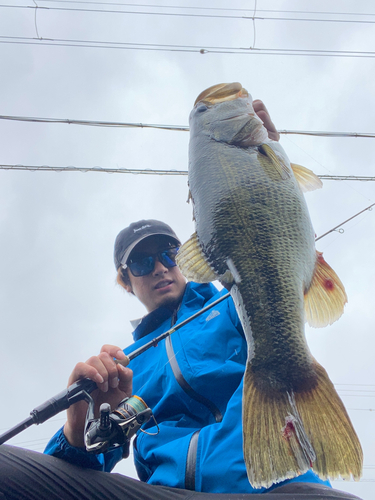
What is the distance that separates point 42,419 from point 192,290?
1.28 m

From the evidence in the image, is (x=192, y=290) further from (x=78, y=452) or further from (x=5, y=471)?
(x=5, y=471)

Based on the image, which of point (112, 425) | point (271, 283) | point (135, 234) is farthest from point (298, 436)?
point (135, 234)

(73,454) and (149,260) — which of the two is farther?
(149,260)

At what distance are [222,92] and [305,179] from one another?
686mm

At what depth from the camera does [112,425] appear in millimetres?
1587

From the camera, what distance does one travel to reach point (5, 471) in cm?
158

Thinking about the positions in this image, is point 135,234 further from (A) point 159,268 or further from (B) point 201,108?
(B) point 201,108

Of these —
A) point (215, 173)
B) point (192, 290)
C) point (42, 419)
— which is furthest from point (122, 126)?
point (42, 419)

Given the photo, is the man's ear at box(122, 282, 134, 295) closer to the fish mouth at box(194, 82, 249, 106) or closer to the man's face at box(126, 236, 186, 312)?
the man's face at box(126, 236, 186, 312)

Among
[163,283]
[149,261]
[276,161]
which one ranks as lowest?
[163,283]

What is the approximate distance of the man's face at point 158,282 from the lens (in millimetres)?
2834

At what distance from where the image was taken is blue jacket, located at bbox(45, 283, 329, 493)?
166cm

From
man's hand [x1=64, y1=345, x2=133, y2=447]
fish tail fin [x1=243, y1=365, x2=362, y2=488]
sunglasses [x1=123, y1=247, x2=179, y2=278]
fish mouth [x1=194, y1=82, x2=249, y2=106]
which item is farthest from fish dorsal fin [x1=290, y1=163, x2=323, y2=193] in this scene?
sunglasses [x1=123, y1=247, x2=179, y2=278]

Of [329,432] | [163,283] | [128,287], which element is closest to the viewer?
[329,432]
